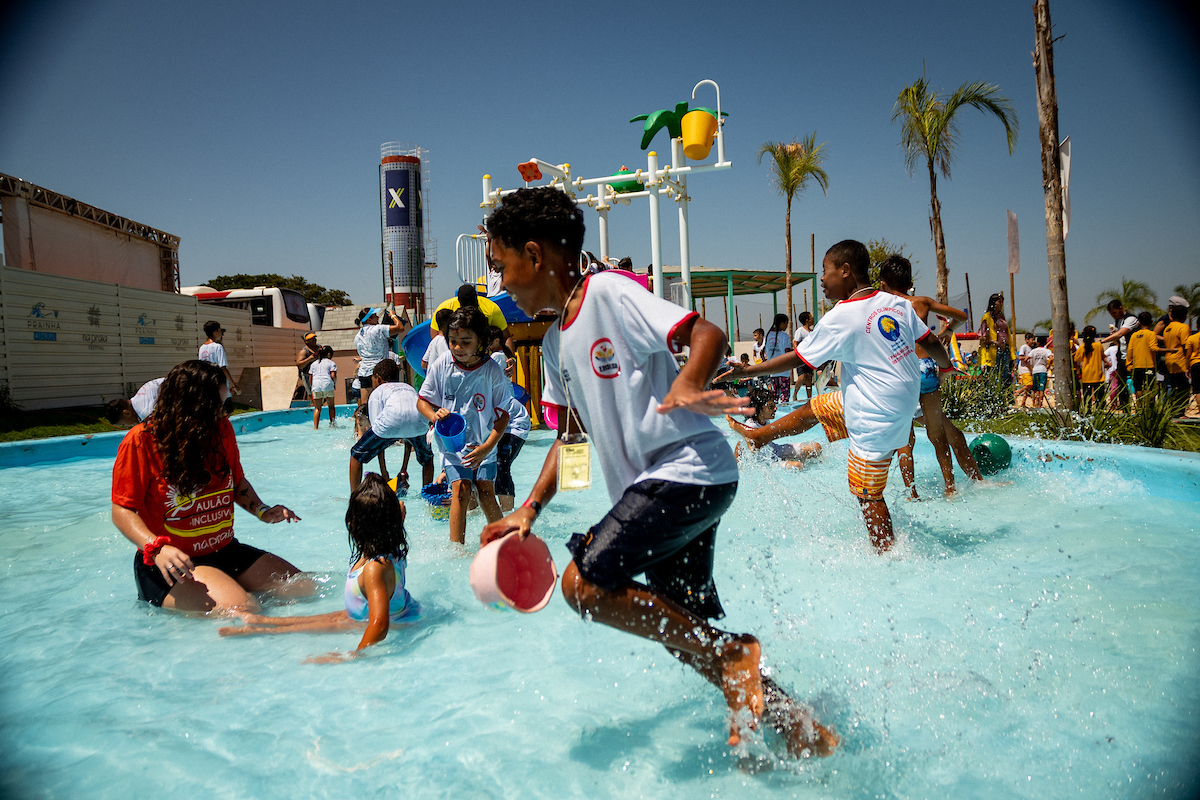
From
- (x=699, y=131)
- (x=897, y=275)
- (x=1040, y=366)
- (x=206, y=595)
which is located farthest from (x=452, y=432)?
(x=1040, y=366)

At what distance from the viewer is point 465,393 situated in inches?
190

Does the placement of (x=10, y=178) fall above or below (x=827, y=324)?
above

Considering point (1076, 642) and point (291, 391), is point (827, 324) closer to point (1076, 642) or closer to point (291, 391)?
point (1076, 642)

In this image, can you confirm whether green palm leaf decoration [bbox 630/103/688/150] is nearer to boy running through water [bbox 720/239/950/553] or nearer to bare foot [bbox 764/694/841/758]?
boy running through water [bbox 720/239/950/553]

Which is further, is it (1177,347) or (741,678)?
(1177,347)

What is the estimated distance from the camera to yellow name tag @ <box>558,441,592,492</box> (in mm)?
2180

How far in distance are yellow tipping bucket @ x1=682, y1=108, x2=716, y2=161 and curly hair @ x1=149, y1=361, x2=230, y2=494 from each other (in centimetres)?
756

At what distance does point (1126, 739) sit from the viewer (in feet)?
7.18

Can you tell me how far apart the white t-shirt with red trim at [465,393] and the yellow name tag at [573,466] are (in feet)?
8.45

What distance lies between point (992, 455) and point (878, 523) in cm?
288

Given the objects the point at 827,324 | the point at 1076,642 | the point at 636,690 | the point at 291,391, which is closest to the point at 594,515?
the point at 827,324

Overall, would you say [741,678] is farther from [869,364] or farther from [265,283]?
[265,283]

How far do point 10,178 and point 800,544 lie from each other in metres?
26.4

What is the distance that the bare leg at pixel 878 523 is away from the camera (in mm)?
4070
